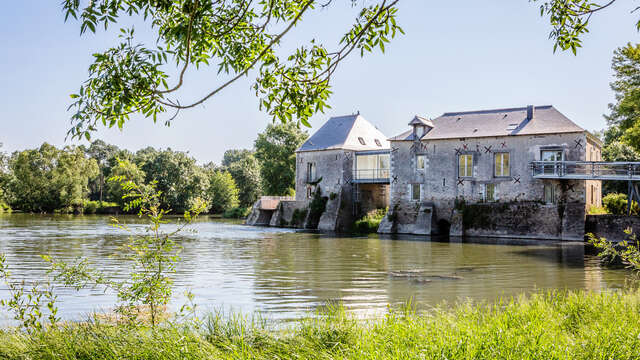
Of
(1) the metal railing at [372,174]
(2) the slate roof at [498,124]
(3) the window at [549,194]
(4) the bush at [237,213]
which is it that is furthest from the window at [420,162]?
(4) the bush at [237,213]

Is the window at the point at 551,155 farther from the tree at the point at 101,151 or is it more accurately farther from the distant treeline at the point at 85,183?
the tree at the point at 101,151

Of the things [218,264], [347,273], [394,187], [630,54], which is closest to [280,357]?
[347,273]

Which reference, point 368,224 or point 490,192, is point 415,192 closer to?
point 368,224

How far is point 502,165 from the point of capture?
29.4m

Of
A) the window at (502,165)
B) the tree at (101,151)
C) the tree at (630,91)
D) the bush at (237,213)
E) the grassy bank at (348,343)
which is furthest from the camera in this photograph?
the tree at (101,151)

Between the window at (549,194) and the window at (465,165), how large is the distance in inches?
164

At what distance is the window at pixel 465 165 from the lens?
30.4m

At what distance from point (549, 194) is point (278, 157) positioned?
25.8 meters

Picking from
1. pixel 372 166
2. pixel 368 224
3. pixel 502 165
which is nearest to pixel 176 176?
pixel 372 166

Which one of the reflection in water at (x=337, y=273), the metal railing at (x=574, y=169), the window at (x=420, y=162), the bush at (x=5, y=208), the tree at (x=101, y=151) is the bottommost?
the reflection in water at (x=337, y=273)

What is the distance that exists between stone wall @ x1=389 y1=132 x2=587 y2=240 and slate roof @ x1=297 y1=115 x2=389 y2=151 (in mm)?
4744

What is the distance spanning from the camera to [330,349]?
4.39 m

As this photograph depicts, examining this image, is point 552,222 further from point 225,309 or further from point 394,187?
point 225,309

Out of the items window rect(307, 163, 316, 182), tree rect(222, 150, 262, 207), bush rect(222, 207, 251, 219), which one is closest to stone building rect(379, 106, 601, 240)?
window rect(307, 163, 316, 182)
